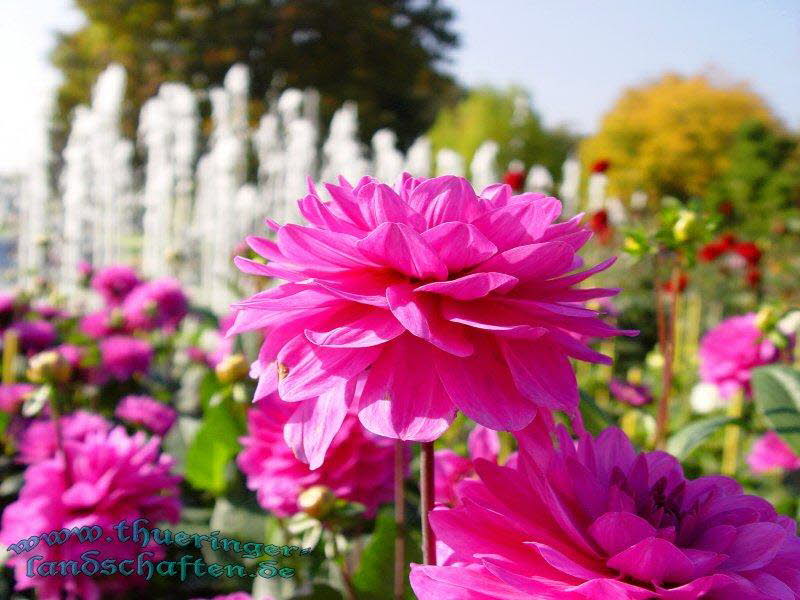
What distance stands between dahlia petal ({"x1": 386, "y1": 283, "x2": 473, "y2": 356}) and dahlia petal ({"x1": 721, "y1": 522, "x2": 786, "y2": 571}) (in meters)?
0.18

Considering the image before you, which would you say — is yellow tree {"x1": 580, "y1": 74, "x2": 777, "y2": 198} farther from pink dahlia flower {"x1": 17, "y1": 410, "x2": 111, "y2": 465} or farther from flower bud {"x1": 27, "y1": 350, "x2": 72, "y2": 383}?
flower bud {"x1": 27, "y1": 350, "x2": 72, "y2": 383}

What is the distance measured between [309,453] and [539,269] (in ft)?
0.59

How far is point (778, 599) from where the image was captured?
347 mm

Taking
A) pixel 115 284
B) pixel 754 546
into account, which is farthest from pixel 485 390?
pixel 115 284

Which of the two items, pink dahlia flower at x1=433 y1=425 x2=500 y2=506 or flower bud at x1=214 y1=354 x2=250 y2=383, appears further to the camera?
flower bud at x1=214 y1=354 x2=250 y2=383

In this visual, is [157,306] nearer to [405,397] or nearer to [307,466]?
[307,466]

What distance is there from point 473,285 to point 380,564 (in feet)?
1.37

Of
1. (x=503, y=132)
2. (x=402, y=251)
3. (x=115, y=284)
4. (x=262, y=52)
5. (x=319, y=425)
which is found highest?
(x=262, y=52)

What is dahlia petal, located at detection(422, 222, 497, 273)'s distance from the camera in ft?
1.39

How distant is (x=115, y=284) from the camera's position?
7.46 ft

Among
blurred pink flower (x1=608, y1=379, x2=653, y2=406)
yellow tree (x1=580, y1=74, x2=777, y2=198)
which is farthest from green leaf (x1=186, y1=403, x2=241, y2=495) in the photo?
yellow tree (x1=580, y1=74, x2=777, y2=198)

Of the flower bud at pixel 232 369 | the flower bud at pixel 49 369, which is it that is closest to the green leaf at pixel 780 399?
the flower bud at pixel 232 369

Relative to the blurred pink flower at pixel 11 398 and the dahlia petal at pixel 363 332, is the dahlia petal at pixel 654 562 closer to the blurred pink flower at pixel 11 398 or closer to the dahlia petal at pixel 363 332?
the dahlia petal at pixel 363 332

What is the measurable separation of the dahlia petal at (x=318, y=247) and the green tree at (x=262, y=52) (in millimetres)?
14942
